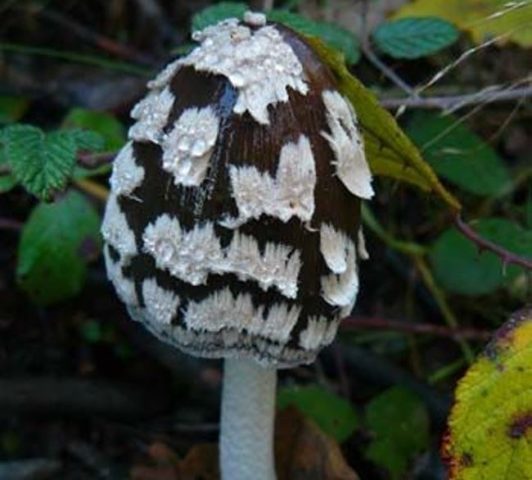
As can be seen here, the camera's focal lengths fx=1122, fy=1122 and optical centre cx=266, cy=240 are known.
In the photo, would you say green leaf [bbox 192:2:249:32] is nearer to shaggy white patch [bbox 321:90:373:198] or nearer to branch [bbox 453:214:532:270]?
shaggy white patch [bbox 321:90:373:198]

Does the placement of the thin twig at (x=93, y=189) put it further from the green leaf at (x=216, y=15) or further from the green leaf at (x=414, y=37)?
the green leaf at (x=414, y=37)

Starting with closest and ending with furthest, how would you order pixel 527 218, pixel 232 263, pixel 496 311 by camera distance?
pixel 232 263 → pixel 527 218 → pixel 496 311

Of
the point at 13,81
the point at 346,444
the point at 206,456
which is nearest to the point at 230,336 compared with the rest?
the point at 206,456

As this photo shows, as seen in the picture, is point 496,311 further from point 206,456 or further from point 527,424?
point 527,424

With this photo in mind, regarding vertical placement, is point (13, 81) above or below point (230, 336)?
above

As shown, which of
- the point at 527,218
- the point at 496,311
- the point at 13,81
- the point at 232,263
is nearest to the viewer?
the point at 232,263

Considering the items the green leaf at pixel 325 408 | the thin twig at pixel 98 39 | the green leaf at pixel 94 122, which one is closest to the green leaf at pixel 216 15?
the green leaf at pixel 94 122
